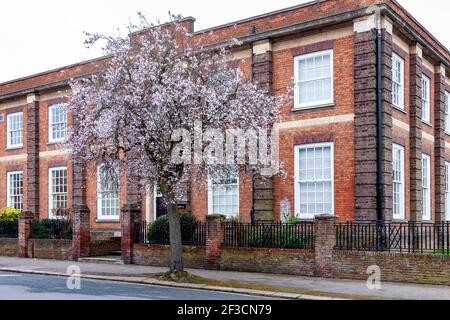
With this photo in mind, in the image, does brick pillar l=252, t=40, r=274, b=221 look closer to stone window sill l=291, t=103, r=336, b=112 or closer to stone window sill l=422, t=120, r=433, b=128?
stone window sill l=291, t=103, r=336, b=112

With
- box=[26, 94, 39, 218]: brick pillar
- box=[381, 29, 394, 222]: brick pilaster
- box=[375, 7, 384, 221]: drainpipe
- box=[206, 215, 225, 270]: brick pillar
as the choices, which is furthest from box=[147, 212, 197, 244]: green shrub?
box=[26, 94, 39, 218]: brick pillar

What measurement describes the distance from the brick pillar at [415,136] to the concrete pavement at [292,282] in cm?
630

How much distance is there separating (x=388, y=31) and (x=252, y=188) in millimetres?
7040

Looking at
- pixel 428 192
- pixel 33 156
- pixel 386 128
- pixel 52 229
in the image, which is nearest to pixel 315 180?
pixel 386 128

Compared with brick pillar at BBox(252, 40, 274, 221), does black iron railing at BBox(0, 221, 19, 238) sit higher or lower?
lower

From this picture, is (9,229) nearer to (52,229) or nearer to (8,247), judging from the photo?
(8,247)

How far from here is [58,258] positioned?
23.4 meters

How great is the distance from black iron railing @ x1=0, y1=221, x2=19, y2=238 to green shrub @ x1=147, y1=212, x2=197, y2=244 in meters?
8.51

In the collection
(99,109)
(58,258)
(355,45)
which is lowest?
(58,258)

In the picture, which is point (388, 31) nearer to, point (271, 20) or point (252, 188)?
point (271, 20)

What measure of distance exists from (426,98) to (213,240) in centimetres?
1038

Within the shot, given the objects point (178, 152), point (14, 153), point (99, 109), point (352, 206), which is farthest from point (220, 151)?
point (14, 153)

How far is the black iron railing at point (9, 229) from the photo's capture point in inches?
1037

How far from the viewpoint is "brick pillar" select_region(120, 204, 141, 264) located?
68.8ft
